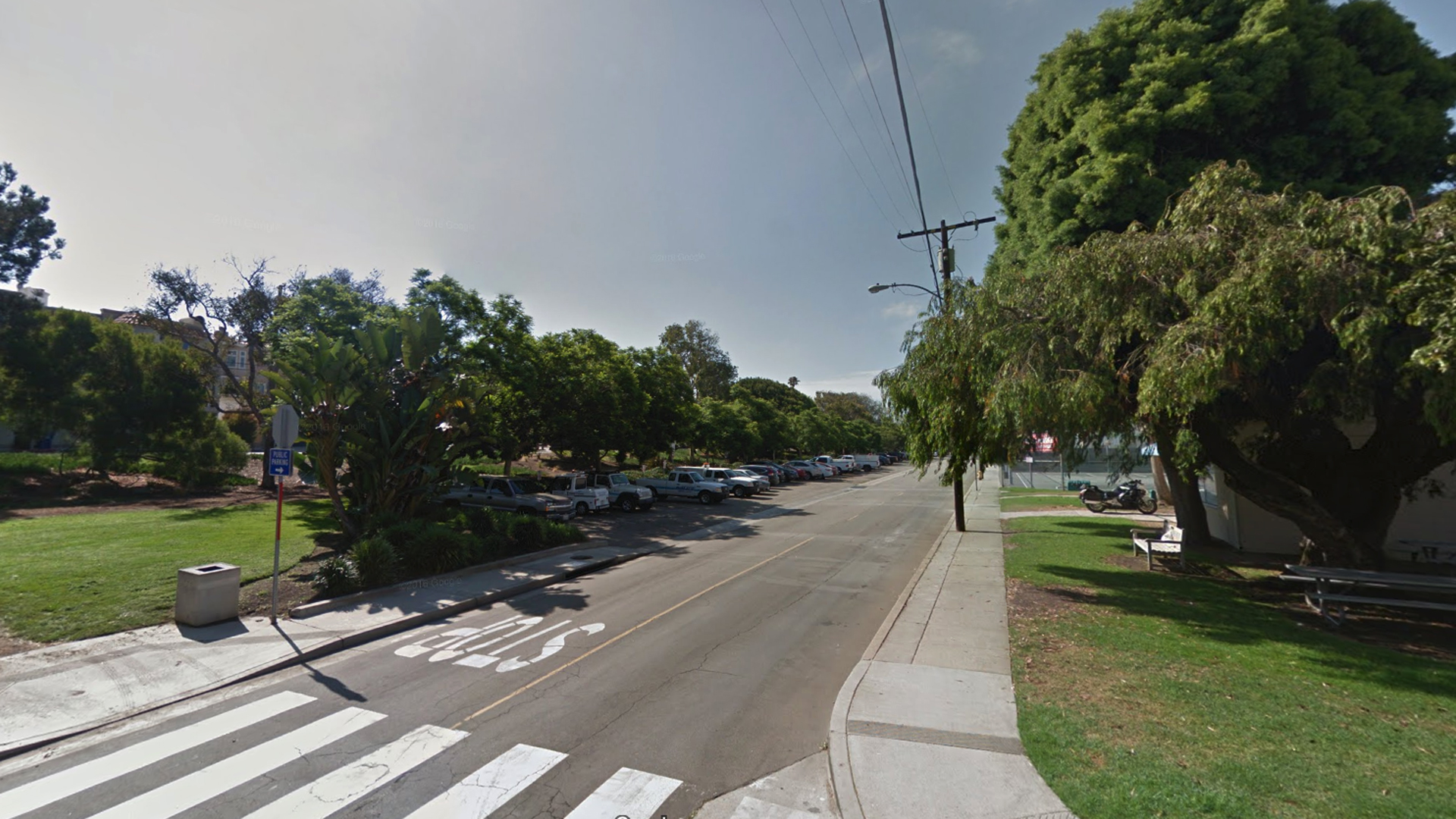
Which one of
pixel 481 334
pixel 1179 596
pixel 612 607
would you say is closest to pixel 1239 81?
pixel 1179 596

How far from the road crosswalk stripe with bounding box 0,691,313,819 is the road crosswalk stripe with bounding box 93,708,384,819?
22.9 inches

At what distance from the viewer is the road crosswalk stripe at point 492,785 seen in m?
4.38

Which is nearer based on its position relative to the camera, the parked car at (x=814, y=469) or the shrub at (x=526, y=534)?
the shrub at (x=526, y=534)

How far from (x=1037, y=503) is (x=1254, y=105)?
21.0 m

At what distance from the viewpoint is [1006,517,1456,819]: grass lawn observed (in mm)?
4316

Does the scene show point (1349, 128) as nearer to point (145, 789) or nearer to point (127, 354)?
point (145, 789)

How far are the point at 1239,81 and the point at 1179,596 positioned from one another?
10118mm

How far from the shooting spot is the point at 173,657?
7531 mm

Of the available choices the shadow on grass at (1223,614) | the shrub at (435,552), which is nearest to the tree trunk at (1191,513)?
the shadow on grass at (1223,614)

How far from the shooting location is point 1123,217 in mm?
12695

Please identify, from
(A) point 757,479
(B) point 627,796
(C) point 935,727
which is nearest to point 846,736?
(C) point 935,727

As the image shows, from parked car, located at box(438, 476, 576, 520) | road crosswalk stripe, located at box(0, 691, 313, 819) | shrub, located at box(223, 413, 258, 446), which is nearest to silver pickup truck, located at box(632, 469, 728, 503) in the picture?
parked car, located at box(438, 476, 576, 520)

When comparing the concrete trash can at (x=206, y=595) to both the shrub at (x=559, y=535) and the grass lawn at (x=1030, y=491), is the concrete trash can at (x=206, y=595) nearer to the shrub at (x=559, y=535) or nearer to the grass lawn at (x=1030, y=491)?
the shrub at (x=559, y=535)

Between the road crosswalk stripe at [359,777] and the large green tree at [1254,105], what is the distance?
47.8 ft
